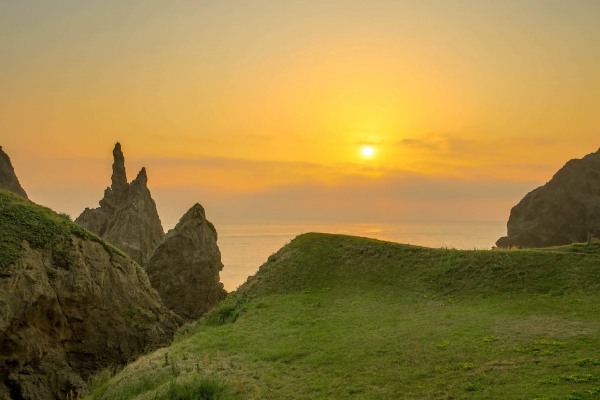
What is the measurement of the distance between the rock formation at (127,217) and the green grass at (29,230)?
45.4 m

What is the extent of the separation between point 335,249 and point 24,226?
82.4ft

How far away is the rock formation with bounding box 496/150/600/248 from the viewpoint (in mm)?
111188

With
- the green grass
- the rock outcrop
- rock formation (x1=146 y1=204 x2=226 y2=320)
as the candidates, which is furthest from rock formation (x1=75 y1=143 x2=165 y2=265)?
the green grass

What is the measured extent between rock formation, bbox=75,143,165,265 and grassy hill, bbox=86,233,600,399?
4991 centimetres

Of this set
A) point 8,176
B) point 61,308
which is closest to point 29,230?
point 61,308

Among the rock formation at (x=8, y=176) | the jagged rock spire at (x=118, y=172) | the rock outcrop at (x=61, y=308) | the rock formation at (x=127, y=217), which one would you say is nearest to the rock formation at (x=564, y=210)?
the rock formation at (x=127, y=217)

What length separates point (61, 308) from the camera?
120 feet

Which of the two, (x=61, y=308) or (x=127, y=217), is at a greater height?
(x=127, y=217)

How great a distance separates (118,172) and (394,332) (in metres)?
90.2

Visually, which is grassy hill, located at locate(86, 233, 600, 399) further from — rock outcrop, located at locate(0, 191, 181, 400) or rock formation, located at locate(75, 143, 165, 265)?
rock formation, located at locate(75, 143, 165, 265)

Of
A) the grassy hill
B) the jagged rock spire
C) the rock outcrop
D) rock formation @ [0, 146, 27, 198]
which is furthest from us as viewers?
the jagged rock spire

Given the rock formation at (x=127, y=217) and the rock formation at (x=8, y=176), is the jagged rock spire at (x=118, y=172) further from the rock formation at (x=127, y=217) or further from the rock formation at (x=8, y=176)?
the rock formation at (x=8, y=176)

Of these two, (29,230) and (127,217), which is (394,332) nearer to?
(29,230)

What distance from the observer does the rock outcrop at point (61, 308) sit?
109 ft
